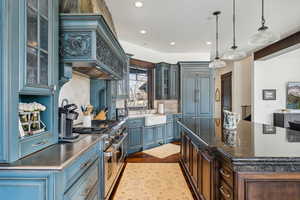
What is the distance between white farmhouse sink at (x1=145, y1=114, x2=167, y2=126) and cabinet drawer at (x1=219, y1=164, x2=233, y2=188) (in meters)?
3.35

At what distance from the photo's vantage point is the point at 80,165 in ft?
4.86

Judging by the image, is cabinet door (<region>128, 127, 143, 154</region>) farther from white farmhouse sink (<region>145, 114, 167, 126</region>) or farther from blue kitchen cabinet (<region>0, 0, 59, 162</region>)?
blue kitchen cabinet (<region>0, 0, 59, 162</region>)

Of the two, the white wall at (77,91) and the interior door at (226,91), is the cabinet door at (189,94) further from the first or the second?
the white wall at (77,91)

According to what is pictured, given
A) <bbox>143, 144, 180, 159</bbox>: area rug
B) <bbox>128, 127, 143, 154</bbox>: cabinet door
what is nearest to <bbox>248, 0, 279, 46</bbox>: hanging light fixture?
<bbox>143, 144, 180, 159</bbox>: area rug

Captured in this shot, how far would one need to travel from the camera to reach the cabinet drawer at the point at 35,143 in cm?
128

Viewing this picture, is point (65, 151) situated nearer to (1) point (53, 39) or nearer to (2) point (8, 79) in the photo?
(2) point (8, 79)

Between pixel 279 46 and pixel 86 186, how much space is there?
605 centimetres

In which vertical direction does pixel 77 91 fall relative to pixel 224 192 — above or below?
above

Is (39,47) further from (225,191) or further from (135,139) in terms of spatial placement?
(135,139)

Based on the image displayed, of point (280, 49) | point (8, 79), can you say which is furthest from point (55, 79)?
point (280, 49)

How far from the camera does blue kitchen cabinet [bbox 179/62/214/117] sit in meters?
6.05

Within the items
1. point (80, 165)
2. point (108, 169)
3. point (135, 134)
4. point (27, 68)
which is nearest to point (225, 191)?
point (80, 165)

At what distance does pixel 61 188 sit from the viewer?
118cm

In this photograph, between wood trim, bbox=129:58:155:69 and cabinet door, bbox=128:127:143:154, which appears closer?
cabinet door, bbox=128:127:143:154
